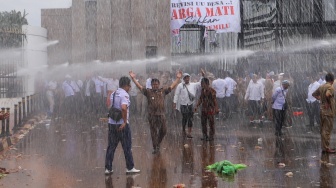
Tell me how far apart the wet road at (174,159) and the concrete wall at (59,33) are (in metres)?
16.9

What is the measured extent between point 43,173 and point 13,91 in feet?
65.4

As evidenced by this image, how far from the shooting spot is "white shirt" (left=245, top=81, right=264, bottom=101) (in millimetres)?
21141

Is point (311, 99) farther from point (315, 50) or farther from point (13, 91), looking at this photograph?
point (13, 91)

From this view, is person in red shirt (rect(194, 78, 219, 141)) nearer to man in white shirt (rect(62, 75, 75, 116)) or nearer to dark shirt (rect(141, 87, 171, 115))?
dark shirt (rect(141, 87, 171, 115))

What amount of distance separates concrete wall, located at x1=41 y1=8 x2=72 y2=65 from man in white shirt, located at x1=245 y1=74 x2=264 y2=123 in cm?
1565

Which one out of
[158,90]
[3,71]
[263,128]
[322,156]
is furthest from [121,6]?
[322,156]

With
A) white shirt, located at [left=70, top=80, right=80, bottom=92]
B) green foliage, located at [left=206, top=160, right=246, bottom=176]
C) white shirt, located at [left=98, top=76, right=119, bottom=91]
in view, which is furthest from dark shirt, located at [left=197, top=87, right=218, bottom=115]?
white shirt, located at [left=70, top=80, right=80, bottom=92]

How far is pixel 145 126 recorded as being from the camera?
20047 millimetres

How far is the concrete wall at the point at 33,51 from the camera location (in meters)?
32.2

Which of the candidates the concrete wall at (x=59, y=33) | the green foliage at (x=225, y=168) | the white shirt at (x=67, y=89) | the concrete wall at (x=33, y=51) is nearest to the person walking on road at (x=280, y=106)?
the green foliage at (x=225, y=168)

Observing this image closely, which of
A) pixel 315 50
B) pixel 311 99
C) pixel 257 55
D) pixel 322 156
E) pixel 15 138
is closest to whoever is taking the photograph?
pixel 322 156

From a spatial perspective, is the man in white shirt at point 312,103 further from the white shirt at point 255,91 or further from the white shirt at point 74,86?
the white shirt at point 74,86

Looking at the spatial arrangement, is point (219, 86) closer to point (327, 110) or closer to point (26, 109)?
point (26, 109)

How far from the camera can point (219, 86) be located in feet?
72.6
